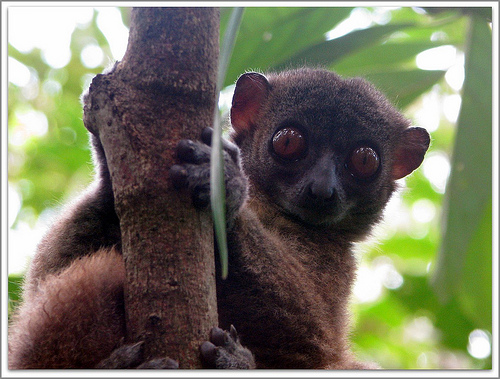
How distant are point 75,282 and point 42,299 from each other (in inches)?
7.4

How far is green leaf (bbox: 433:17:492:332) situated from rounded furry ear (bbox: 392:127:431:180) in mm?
438

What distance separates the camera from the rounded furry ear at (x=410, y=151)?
13.7ft

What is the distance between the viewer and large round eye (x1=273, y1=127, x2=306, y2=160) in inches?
142

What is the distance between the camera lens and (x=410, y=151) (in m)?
4.20

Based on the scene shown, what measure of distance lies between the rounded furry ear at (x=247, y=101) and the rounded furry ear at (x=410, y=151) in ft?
3.62

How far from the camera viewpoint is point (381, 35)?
4.02 metres

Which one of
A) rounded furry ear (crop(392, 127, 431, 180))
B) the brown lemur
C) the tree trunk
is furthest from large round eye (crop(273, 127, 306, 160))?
the tree trunk

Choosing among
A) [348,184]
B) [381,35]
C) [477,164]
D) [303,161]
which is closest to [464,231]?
[477,164]

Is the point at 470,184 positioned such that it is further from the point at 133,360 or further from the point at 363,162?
the point at 133,360

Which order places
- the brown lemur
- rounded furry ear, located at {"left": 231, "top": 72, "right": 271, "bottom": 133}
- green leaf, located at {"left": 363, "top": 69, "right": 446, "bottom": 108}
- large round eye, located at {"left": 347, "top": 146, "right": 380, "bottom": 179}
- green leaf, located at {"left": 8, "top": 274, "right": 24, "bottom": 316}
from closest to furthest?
the brown lemur < green leaf, located at {"left": 8, "top": 274, "right": 24, "bottom": 316} < large round eye, located at {"left": 347, "top": 146, "right": 380, "bottom": 179} < rounded furry ear, located at {"left": 231, "top": 72, "right": 271, "bottom": 133} < green leaf, located at {"left": 363, "top": 69, "right": 446, "bottom": 108}

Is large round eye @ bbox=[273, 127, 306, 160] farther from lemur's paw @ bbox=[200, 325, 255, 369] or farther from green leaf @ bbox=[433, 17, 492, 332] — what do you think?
lemur's paw @ bbox=[200, 325, 255, 369]

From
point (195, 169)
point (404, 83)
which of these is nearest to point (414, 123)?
point (404, 83)

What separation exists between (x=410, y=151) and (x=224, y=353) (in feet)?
8.72

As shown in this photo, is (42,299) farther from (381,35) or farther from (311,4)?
(381,35)
